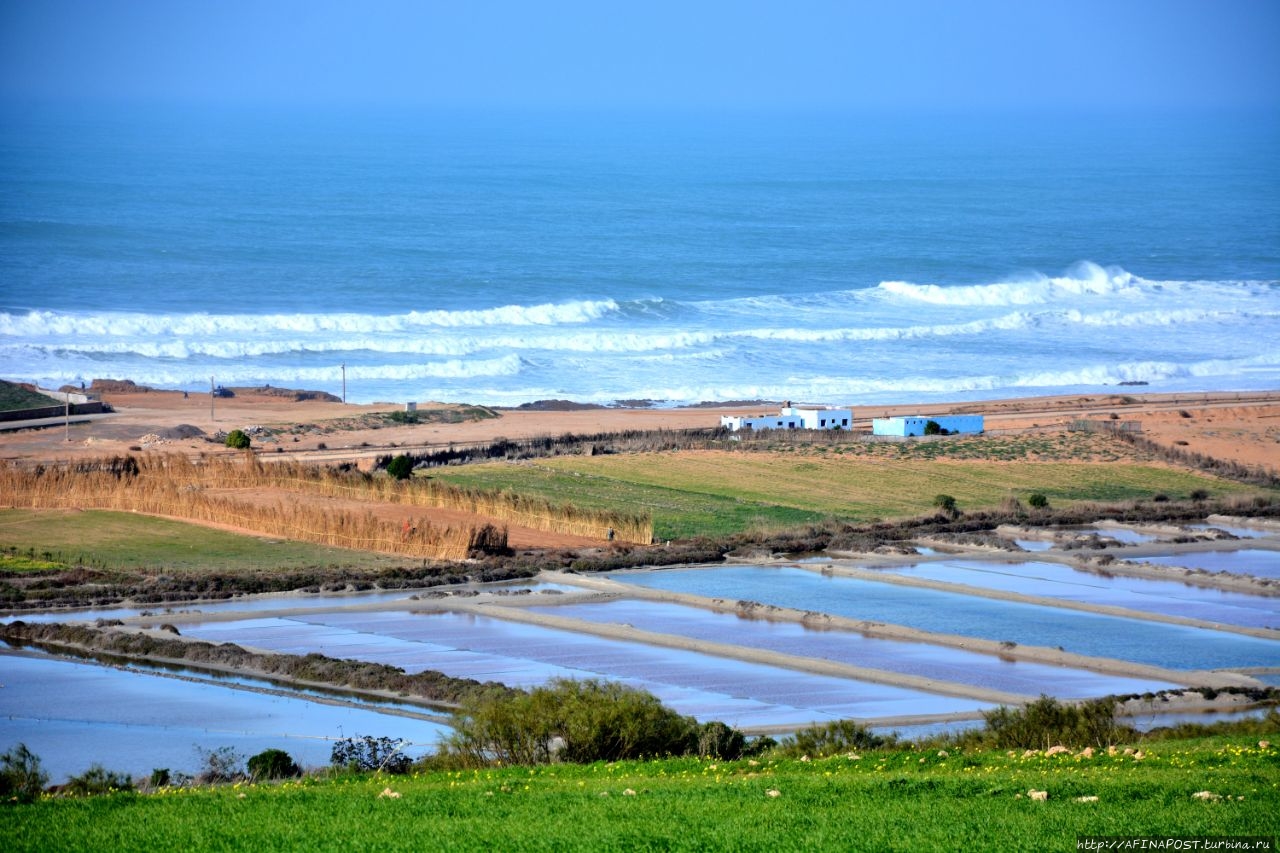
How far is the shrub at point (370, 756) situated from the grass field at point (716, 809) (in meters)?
1.74

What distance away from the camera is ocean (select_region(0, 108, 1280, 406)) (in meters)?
67.6

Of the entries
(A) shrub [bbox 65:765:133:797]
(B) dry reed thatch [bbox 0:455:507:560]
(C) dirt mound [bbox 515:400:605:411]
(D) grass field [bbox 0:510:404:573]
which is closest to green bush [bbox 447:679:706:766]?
(A) shrub [bbox 65:765:133:797]

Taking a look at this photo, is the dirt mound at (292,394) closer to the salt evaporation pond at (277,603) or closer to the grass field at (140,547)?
the grass field at (140,547)

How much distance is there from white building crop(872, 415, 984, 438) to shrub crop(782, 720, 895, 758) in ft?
102

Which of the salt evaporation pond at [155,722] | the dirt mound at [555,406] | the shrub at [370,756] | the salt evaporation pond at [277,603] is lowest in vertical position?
the salt evaporation pond at [155,722]

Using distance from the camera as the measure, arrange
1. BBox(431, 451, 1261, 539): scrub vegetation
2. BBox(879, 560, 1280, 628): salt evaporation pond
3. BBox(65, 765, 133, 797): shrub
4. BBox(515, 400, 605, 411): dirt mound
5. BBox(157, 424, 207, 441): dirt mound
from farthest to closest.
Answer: BBox(515, 400, 605, 411): dirt mound < BBox(157, 424, 207, 441): dirt mound < BBox(431, 451, 1261, 539): scrub vegetation < BBox(879, 560, 1280, 628): salt evaporation pond < BBox(65, 765, 133, 797): shrub

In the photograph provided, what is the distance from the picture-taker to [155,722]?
1984cm

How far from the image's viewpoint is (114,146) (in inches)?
6806

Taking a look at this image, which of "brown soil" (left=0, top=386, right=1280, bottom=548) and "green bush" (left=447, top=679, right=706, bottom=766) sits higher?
"brown soil" (left=0, top=386, right=1280, bottom=548)

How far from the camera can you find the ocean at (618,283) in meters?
67.6

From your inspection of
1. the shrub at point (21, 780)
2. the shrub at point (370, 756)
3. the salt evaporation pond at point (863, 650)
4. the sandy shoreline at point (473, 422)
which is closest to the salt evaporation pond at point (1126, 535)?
the sandy shoreline at point (473, 422)

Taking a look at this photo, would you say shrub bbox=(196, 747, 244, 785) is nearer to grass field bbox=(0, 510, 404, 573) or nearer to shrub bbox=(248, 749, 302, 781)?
shrub bbox=(248, 749, 302, 781)

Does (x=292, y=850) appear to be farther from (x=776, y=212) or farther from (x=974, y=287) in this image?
(x=776, y=212)

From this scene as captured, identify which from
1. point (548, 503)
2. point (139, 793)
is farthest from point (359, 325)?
point (139, 793)
